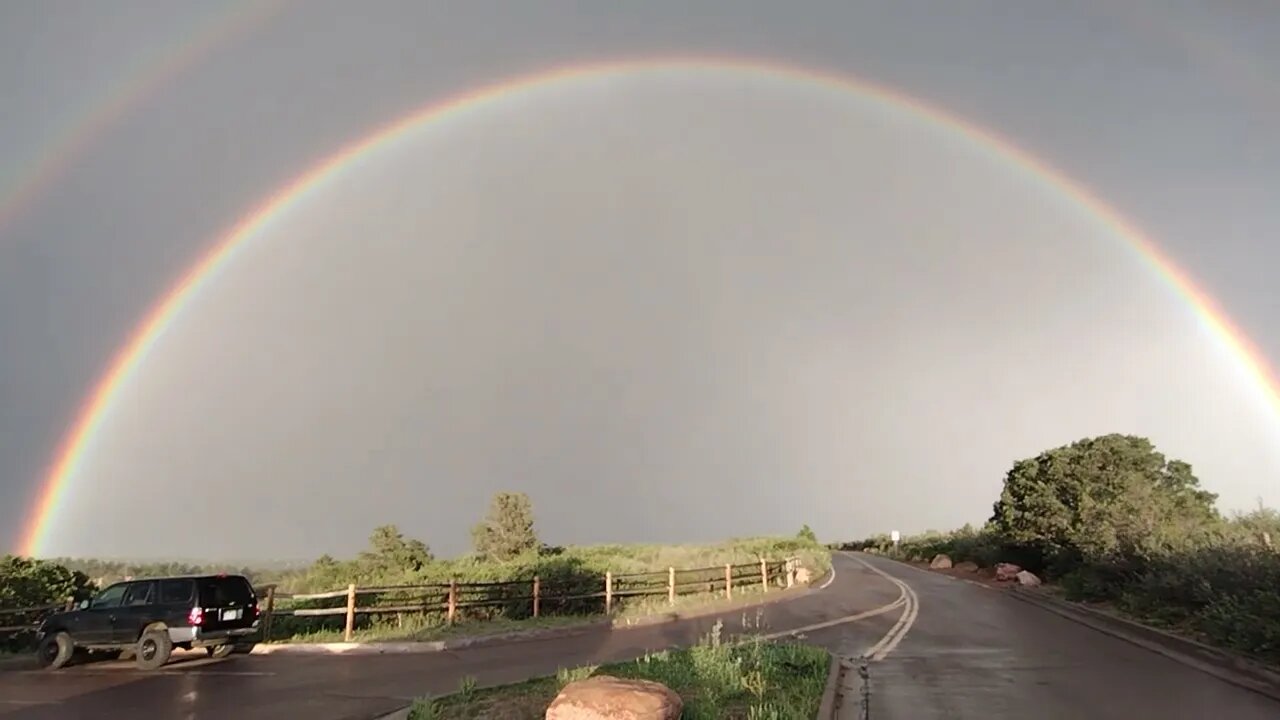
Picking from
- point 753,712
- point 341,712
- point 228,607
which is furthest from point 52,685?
point 753,712

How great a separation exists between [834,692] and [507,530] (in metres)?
62.3

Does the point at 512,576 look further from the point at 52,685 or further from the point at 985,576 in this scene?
the point at 985,576

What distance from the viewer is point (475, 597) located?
31.2 meters

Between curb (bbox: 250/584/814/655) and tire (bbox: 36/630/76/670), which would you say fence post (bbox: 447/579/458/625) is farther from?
tire (bbox: 36/630/76/670)

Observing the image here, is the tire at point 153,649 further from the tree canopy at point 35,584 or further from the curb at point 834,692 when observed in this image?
the curb at point 834,692

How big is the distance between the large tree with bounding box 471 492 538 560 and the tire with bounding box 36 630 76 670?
168 ft

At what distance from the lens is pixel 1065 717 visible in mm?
10578

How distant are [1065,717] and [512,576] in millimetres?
29568

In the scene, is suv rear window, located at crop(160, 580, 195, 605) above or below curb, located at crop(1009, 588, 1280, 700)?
above

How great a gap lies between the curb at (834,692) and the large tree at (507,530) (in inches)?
2270

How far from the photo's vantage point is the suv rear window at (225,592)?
760 inches

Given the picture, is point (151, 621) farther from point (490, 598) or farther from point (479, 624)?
point (490, 598)

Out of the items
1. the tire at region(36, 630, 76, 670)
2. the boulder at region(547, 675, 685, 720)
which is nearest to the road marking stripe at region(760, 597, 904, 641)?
the boulder at region(547, 675, 685, 720)

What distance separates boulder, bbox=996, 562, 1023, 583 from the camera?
4166cm
